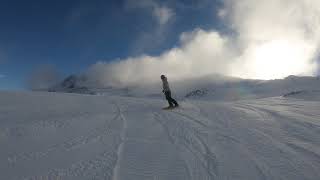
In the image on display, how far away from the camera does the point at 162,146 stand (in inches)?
364

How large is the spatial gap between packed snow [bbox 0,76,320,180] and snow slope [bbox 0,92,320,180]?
0.8 inches

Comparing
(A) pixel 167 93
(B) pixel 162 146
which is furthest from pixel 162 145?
(A) pixel 167 93

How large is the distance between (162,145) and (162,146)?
3.7 inches

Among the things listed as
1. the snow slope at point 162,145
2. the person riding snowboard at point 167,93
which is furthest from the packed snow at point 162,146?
the person riding snowboard at point 167,93

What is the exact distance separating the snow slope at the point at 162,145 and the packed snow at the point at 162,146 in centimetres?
2

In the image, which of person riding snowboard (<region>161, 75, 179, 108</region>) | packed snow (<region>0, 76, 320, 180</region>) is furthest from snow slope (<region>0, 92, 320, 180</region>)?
person riding snowboard (<region>161, 75, 179, 108</region>)

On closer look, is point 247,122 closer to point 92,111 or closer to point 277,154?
point 277,154

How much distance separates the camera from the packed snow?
290 inches

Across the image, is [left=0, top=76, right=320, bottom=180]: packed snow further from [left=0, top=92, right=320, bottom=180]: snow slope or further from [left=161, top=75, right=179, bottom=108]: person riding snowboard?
[left=161, top=75, right=179, bottom=108]: person riding snowboard

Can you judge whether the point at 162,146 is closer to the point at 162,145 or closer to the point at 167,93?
the point at 162,145

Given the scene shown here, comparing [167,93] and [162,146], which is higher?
[167,93]

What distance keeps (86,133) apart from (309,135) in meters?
6.51

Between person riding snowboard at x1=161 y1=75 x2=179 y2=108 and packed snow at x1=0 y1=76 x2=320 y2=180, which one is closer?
packed snow at x1=0 y1=76 x2=320 y2=180

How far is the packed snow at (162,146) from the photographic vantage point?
7.36 m
